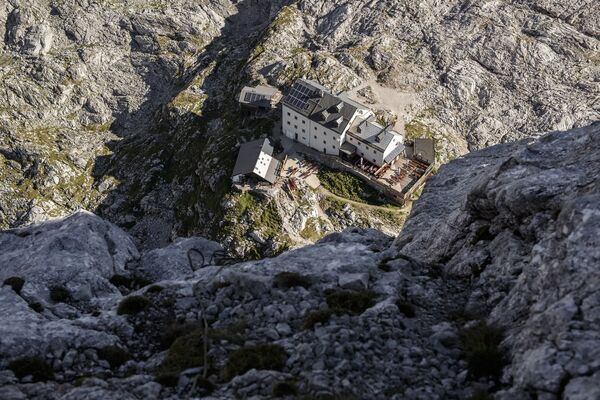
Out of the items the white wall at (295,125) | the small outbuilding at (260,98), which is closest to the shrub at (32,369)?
the white wall at (295,125)

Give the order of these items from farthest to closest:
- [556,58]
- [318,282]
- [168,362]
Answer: [556,58] < [318,282] < [168,362]

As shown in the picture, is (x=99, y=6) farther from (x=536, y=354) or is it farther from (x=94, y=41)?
(x=536, y=354)

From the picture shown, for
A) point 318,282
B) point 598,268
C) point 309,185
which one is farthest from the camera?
point 309,185

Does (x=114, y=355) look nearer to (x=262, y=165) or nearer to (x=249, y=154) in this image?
(x=262, y=165)

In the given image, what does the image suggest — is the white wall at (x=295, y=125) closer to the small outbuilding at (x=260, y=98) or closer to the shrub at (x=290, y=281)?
the small outbuilding at (x=260, y=98)

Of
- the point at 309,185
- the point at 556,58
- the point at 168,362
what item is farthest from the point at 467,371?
the point at 556,58

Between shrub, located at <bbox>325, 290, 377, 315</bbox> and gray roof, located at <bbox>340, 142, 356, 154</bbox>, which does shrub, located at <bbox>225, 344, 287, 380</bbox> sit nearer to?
shrub, located at <bbox>325, 290, 377, 315</bbox>

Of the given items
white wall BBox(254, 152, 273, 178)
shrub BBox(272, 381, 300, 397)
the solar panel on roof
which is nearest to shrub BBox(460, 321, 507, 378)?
shrub BBox(272, 381, 300, 397)
